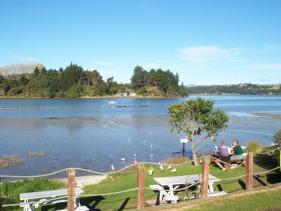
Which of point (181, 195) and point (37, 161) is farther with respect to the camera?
point (37, 161)

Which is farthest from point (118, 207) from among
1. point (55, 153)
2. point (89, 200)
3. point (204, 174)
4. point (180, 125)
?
point (55, 153)

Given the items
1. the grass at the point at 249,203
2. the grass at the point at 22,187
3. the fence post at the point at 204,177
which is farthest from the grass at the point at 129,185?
the fence post at the point at 204,177

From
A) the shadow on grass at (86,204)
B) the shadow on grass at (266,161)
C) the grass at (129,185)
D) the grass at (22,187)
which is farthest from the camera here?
the shadow on grass at (266,161)

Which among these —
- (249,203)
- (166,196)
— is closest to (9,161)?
(166,196)

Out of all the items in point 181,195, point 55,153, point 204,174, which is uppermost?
point 204,174

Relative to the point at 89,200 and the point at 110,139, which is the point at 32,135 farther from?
the point at 89,200

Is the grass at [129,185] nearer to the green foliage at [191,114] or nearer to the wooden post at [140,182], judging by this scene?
the wooden post at [140,182]

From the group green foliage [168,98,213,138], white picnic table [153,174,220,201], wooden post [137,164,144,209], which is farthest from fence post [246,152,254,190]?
green foliage [168,98,213,138]

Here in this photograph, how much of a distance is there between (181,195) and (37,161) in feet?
65.4

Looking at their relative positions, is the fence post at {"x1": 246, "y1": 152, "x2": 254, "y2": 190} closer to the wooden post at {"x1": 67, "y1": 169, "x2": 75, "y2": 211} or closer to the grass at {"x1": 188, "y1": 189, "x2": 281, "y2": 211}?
the grass at {"x1": 188, "y1": 189, "x2": 281, "y2": 211}

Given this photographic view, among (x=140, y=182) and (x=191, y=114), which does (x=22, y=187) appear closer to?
(x=140, y=182)

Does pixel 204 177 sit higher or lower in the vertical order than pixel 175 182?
higher

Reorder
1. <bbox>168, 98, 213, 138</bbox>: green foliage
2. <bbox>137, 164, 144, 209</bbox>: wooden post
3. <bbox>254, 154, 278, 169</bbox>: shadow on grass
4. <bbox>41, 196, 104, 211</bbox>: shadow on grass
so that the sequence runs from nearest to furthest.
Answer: <bbox>137, 164, 144, 209</bbox>: wooden post, <bbox>41, 196, 104, 211</bbox>: shadow on grass, <bbox>254, 154, 278, 169</bbox>: shadow on grass, <bbox>168, 98, 213, 138</bbox>: green foliage

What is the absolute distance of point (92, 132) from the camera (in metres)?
50.8
